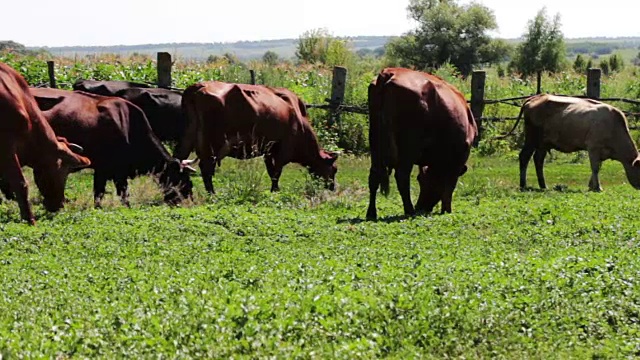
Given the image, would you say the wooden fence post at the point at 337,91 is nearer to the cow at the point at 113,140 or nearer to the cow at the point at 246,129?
the cow at the point at 246,129

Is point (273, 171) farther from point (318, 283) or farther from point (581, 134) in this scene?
point (318, 283)

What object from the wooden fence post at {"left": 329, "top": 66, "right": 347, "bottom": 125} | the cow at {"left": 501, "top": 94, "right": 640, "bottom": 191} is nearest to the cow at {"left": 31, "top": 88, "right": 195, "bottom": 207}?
the cow at {"left": 501, "top": 94, "right": 640, "bottom": 191}

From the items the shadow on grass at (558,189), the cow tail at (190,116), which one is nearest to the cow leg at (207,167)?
the cow tail at (190,116)

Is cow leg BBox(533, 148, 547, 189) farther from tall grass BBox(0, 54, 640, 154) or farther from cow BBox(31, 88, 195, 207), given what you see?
cow BBox(31, 88, 195, 207)

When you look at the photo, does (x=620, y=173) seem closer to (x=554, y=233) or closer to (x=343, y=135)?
(x=343, y=135)

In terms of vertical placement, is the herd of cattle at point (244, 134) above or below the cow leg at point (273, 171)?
above

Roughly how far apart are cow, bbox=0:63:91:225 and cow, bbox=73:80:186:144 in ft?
19.2

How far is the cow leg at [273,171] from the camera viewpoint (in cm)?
1884

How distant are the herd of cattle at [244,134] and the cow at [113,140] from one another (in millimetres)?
17

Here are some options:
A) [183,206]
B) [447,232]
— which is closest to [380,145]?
[447,232]

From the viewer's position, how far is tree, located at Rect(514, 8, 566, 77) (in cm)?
6362

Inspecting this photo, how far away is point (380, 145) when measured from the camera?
14.6m

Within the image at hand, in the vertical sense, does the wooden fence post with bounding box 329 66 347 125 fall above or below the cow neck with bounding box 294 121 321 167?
above

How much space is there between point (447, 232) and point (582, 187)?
8297 mm
